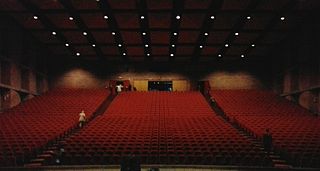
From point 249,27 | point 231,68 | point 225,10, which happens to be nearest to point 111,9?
point 225,10

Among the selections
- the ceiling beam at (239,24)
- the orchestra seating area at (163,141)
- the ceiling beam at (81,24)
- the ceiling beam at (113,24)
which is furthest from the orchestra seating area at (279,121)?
the ceiling beam at (81,24)

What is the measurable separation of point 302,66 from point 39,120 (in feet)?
44.5

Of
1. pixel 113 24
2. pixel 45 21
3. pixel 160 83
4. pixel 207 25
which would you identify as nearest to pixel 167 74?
pixel 160 83

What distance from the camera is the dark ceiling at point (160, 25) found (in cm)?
1844

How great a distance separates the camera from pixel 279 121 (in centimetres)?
1778

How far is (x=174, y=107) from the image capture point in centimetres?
2130

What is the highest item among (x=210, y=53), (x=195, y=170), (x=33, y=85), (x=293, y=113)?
(x=210, y=53)

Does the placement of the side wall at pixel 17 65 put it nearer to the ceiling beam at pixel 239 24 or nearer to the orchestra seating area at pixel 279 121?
the orchestra seating area at pixel 279 121

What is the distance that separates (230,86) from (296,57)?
6429 millimetres

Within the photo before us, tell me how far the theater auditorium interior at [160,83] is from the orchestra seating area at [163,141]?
0.14ft

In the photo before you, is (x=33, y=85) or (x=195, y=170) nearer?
(x=195, y=170)

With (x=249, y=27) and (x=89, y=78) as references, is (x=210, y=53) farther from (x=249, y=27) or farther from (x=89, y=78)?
(x=89, y=78)

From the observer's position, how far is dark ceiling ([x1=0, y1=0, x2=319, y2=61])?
18444 mm

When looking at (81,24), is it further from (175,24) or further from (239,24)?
(239,24)
